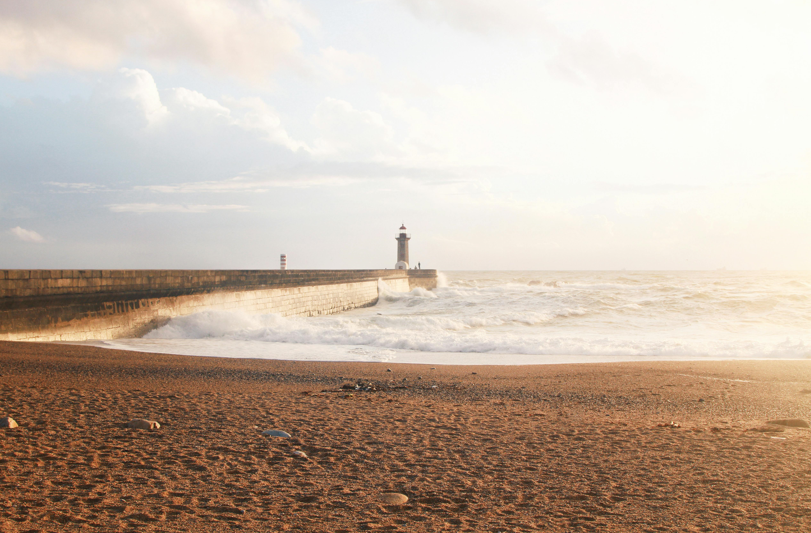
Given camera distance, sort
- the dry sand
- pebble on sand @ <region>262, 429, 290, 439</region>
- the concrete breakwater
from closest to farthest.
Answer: the dry sand < pebble on sand @ <region>262, 429, 290, 439</region> < the concrete breakwater

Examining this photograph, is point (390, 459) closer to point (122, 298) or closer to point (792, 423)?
point (792, 423)

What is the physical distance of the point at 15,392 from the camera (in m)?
4.62

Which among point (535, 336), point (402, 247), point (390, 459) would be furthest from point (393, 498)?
point (402, 247)

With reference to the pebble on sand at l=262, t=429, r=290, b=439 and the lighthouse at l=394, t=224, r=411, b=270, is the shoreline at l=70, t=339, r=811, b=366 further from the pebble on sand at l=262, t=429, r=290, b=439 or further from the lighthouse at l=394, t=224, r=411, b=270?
the lighthouse at l=394, t=224, r=411, b=270

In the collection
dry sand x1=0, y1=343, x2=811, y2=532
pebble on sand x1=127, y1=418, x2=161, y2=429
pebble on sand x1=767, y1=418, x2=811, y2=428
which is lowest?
pebble on sand x1=767, y1=418, x2=811, y2=428

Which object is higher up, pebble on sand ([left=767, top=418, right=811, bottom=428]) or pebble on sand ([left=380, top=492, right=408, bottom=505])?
pebble on sand ([left=380, top=492, right=408, bottom=505])

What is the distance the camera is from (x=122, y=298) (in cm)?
1109

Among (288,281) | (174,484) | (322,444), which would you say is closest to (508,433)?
(322,444)

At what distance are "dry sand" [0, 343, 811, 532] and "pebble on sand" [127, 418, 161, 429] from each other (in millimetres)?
60

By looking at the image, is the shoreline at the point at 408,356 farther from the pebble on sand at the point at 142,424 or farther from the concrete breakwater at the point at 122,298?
the pebble on sand at the point at 142,424

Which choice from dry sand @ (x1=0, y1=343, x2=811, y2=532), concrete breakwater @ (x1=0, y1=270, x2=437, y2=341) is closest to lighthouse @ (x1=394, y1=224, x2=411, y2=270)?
concrete breakwater @ (x1=0, y1=270, x2=437, y2=341)

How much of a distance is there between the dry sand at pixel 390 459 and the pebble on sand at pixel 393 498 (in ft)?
0.13

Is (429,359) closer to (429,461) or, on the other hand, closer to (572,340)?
(572,340)

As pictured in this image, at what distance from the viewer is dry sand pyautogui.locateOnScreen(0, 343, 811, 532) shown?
2.27 metres
